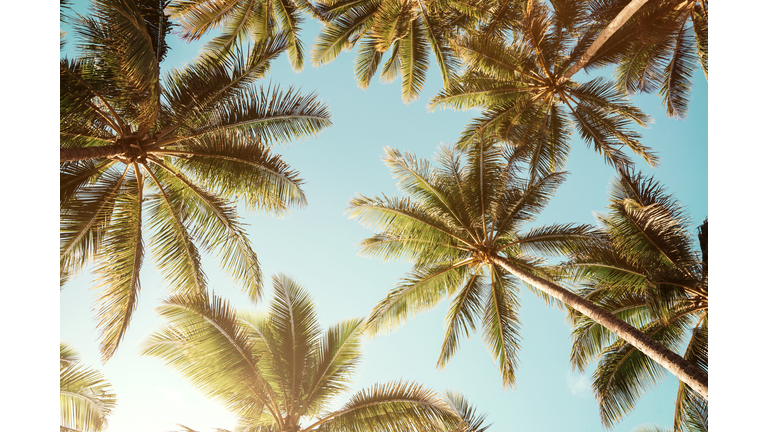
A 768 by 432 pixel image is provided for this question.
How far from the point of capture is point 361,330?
7887 mm

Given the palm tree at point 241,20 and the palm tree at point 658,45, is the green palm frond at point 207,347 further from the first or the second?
the palm tree at point 658,45

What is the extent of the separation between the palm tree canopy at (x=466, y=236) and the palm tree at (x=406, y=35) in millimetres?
3135

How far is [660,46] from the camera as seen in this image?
8695mm

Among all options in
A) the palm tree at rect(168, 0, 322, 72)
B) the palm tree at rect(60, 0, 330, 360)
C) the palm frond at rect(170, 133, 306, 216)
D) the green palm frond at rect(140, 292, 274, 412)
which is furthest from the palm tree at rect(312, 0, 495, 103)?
the green palm frond at rect(140, 292, 274, 412)

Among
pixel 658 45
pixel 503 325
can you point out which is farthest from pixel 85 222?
pixel 658 45

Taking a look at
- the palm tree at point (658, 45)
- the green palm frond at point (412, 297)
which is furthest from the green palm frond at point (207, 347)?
the palm tree at point (658, 45)

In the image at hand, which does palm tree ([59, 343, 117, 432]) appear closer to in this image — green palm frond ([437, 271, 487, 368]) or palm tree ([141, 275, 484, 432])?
palm tree ([141, 275, 484, 432])

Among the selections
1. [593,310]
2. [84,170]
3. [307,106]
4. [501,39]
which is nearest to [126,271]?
[84,170]

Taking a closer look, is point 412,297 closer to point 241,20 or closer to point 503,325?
point 503,325

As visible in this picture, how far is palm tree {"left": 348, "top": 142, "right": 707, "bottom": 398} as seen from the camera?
8.59 metres

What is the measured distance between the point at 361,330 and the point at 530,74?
708 centimetres

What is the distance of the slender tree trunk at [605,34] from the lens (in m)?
6.17

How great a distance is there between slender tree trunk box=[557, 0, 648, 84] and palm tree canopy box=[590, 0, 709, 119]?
88 cm
